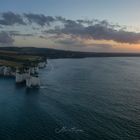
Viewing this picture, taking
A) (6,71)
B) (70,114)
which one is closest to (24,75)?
(6,71)

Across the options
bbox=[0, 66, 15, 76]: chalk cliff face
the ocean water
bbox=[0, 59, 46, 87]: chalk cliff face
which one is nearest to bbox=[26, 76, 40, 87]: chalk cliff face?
bbox=[0, 59, 46, 87]: chalk cliff face

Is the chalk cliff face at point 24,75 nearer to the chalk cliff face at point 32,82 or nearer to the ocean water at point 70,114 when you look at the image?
the chalk cliff face at point 32,82

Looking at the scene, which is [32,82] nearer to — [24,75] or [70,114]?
[24,75]

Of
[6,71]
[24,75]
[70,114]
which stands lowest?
[70,114]

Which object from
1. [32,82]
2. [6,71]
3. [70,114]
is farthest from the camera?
[6,71]

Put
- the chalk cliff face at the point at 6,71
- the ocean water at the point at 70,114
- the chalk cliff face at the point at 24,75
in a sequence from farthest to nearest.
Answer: the chalk cliff face at the point at 6,71
the chalk cliff face at the point at 24,75
the ocean water at the point at 70,114

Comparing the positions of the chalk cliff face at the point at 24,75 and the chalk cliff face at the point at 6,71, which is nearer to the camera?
the chalk cliff face at the point at 24,75

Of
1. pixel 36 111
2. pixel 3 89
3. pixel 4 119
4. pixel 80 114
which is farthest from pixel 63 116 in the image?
pixel 3 89

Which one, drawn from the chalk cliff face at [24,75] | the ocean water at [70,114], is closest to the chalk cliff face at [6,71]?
the chalk cliff face at [24,75]

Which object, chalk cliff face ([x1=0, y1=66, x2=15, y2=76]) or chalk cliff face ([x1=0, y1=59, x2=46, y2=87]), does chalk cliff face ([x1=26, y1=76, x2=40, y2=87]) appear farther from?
chalk cliff face ([x1=0, y1=66, x2=15, y2=76])

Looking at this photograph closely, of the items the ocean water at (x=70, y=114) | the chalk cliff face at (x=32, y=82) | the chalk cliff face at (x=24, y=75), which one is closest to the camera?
the ocean water at (x=70, y=114)

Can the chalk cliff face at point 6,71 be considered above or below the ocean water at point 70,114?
above
